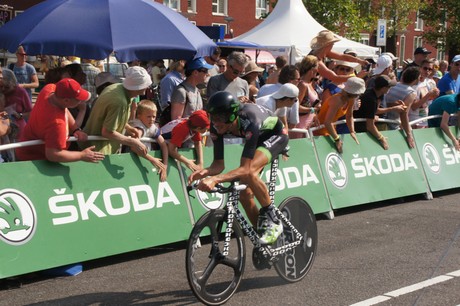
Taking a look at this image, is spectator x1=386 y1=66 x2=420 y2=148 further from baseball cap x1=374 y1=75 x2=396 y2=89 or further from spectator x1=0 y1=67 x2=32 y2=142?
spectator x1=0 y1=67 x2=32 y2=142

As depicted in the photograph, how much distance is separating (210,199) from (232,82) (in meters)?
2.15

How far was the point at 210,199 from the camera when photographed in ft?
27.7

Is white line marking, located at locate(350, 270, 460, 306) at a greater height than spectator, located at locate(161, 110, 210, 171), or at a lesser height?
lesser

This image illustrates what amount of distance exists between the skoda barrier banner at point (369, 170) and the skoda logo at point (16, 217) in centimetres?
438

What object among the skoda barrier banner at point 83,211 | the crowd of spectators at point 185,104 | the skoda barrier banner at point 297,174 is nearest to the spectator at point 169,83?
the crowd of spectators at point 185,104

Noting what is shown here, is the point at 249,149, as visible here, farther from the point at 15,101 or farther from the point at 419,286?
the point at 15,101

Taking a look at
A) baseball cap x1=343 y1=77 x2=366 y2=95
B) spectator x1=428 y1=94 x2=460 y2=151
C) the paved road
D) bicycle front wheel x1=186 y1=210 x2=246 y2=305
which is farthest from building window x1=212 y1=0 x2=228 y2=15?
bicycle front wheel x1=186 y1=210 x2=246 y2=305

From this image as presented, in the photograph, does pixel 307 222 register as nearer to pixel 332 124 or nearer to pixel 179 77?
pixel 332 124

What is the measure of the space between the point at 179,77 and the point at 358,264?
405 centimetres

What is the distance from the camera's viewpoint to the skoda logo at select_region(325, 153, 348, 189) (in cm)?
995

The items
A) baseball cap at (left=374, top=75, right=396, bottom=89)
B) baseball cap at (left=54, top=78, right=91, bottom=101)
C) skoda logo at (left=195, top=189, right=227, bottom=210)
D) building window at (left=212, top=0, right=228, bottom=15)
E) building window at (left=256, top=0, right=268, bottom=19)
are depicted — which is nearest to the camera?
baseball cap at (left=54, top=78, right=91, bottom=101)

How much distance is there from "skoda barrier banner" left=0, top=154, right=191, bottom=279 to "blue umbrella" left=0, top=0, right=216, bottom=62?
5.11 feet

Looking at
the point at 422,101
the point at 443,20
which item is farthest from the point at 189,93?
the point at 443,20

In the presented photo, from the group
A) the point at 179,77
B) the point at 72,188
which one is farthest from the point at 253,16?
the point at 72,188
